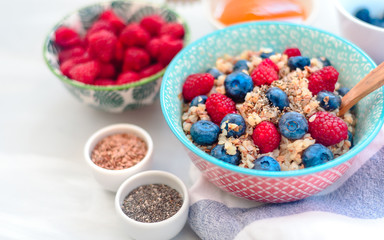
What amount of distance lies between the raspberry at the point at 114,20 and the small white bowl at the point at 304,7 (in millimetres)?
259

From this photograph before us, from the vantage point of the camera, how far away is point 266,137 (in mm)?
802

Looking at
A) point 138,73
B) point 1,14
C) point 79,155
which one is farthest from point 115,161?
point 1,14

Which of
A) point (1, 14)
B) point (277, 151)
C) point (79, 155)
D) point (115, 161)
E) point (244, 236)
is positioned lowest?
point (1, 14)

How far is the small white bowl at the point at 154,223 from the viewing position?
824 millimetres

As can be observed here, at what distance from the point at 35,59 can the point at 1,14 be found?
29cm

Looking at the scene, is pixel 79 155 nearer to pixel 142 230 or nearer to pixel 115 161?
pixel 115 161

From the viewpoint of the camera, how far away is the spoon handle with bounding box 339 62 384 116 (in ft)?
2.62

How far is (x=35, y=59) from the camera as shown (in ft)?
4.57

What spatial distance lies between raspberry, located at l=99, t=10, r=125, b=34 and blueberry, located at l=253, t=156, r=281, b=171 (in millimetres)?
663

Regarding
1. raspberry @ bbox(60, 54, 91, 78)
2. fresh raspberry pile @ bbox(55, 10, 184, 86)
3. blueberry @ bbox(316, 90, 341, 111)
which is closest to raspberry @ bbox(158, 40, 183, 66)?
fresh raspberry pile @ bbox(55, 10, 184, 86)

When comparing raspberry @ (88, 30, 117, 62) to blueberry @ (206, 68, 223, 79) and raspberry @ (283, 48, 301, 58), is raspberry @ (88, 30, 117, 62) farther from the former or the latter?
raspberry @ (283, 48, 301, 58)

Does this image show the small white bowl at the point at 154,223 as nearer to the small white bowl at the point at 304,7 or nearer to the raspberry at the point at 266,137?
the raspberry at the point at 266,137

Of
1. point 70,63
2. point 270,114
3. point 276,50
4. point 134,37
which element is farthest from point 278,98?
point 70,63

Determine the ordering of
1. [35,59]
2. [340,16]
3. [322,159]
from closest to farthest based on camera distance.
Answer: [322,159] < [340,16] < [35,59]
